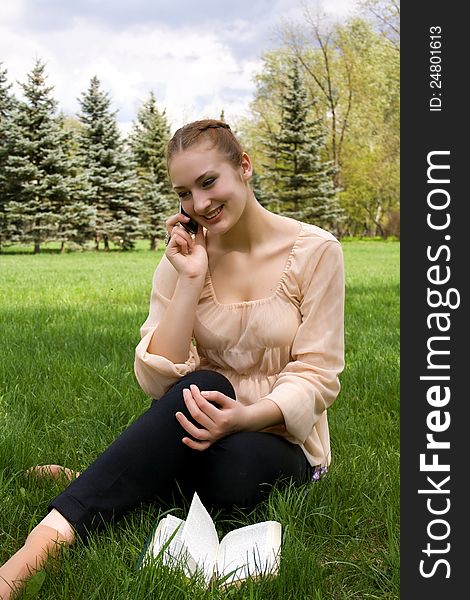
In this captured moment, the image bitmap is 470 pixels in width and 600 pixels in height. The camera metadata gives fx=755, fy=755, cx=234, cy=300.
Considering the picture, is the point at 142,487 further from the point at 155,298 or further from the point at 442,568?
the point at 442,568

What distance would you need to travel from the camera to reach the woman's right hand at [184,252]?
8.11ft

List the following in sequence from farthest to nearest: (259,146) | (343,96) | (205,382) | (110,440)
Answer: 1. (259,146)
2. (343,96)
3. (110,440)
4. (205,382)

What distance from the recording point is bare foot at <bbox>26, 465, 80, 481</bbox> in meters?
2.60

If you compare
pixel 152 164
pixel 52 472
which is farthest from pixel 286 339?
pixel 152 164

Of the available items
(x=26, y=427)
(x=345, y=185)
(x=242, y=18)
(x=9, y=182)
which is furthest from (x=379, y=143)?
(x=26, y=427)

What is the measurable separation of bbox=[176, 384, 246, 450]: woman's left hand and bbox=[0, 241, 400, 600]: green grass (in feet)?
0.87

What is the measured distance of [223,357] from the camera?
2.55 m

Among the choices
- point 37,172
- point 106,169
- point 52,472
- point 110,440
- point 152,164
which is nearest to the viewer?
point 52,472

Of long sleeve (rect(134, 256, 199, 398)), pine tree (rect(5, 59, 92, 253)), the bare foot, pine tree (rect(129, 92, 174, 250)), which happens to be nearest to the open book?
long sleeve (rect(134, 256, 199, 398))

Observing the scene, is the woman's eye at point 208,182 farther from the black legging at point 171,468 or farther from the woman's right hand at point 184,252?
the black legging at point 171,468

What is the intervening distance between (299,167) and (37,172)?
33.4 feet

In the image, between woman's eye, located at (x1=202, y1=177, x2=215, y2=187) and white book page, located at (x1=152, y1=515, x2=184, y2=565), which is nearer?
white book page, located at (x1=152, y1=515, x2=184, y2=565)

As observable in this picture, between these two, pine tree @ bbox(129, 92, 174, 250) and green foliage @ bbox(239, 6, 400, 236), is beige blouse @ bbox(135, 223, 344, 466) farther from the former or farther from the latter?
green foliage @ bbox(239, 6, 400, 236)

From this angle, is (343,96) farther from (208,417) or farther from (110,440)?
(208,417)
